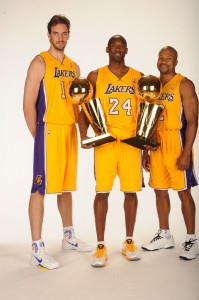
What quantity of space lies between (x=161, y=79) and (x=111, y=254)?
152cm

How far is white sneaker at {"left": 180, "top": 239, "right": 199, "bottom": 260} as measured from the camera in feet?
13.3

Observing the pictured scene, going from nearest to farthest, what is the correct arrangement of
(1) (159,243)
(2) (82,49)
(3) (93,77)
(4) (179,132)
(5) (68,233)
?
(3) (93,77), (4) (179,132), (1) (159,243), (5) (68,233), (2) (82,49)

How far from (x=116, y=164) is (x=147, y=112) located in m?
0.47

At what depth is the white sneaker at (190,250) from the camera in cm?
404

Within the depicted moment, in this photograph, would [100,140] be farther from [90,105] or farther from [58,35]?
[58,35]

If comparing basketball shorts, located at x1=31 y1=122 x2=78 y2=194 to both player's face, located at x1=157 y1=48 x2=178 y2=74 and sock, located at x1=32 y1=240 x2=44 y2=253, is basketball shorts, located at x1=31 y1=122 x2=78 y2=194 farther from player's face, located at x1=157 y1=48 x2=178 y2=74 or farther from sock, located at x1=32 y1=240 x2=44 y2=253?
player's face, located at x1=157 y1=48 x2=178 y2=74

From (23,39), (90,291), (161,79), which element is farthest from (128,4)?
(90,291)

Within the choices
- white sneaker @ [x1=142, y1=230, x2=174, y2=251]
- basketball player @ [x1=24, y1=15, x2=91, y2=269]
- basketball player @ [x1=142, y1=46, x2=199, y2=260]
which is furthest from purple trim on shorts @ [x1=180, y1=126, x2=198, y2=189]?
basketball player @ [x1=24, y1=15, x2=91, y2=269]

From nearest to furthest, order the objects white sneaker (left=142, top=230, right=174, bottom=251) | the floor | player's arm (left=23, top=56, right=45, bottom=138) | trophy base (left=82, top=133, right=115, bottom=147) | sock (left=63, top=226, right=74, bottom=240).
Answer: the floor < trophy base (left=82, top=133, right=115, bottom=147) < player's arm (left=23, top=56, right=45, bottom=138) < white sneaker (left=142, top=230, right=174, bottom=251) < sock (left=63, top=226, right=74, bottom=240)

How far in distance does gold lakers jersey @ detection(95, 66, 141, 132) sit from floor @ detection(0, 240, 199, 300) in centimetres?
107

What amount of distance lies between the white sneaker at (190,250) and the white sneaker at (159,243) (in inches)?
9.7

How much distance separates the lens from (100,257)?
391 centimetres

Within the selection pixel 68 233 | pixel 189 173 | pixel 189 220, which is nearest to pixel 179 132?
pixel 189 173

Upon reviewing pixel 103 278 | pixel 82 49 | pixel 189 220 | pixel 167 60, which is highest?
pixel 82 49
